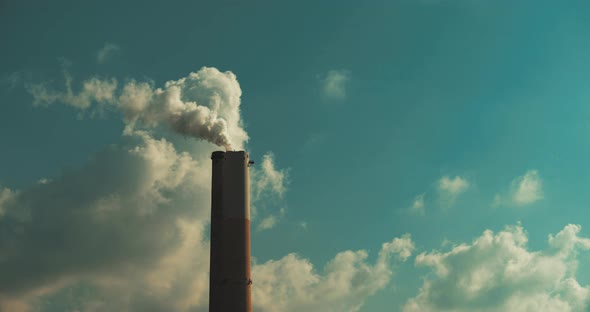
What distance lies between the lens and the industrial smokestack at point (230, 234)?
32625 millimetres

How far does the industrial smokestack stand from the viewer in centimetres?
3262

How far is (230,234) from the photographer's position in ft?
111

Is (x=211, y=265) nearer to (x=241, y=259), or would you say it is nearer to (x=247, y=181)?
(x=241, y=259)

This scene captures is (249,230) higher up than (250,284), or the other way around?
(249,230)

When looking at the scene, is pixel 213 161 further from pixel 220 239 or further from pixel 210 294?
pixel 210 294

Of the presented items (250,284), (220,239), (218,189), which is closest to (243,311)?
(250,284)

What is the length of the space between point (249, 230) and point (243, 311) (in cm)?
532

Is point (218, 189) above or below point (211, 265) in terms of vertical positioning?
above

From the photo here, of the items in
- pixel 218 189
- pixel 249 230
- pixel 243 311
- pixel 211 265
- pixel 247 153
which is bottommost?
pixel 243 311

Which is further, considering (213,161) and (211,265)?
(213,161)

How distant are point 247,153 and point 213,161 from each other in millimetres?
2500

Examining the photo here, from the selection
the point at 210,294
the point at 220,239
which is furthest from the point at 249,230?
the point at 210,294

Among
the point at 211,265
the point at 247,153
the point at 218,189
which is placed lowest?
the point at 211,265

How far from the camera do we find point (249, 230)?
115 feet
